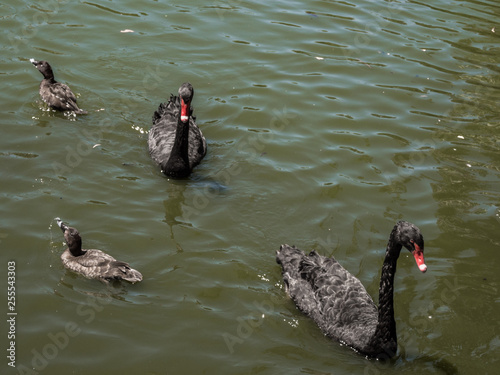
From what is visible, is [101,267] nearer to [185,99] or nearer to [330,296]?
[330,296]

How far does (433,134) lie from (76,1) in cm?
780

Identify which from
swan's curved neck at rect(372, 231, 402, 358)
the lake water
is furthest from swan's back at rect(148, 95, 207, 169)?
swan's curved neck at rect(372, 231, 402, 358)

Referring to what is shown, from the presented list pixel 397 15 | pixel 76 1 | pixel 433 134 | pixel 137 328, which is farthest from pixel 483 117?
pixel 76 1

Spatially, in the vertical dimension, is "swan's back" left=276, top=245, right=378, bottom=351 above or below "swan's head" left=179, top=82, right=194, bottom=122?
below

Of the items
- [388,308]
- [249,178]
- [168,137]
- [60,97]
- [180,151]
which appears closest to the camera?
[388,308]

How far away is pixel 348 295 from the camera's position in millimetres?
7941

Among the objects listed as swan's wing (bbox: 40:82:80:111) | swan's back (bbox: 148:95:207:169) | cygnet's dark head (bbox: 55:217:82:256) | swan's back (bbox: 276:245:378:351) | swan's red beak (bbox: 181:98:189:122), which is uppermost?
swan's red beak (bbox: 181:98:189:122)

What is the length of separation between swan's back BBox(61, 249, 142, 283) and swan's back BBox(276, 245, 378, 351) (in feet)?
5.81

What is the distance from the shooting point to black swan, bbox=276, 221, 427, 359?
23.9 ft

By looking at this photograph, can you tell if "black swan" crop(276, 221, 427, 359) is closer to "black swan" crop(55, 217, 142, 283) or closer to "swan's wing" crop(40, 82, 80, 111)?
"black swan" crop(55, 217, 142, 283)

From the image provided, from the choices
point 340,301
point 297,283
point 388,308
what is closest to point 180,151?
point 297,283

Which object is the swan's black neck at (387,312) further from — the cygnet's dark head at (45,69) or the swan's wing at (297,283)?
the cygnet's dark head at (45,69)

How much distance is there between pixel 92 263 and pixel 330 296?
106 inches

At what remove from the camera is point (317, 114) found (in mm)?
11992
